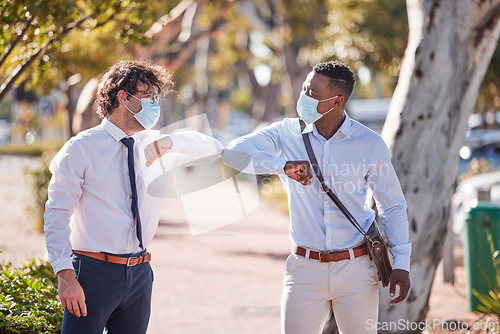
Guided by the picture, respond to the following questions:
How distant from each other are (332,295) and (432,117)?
2.60m

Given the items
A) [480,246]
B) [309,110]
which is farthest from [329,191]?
[480,246]

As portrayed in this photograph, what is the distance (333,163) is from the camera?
377cm

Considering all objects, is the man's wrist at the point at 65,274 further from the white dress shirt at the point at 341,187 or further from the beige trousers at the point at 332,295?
the beige trousers at the point at 332,295

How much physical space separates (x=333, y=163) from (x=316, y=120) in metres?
0.26

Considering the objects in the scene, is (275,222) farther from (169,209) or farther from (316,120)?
(316,120)

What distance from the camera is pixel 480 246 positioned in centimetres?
729

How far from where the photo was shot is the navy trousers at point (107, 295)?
3316mm

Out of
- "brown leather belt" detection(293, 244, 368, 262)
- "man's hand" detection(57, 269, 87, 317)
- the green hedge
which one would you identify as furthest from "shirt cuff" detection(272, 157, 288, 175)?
the green hedge

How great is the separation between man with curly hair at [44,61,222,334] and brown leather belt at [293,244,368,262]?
795mm

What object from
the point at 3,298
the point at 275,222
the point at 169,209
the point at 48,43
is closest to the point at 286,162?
the point at 3,298

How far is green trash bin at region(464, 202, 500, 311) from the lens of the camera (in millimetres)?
7246

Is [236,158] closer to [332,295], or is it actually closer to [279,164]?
[279,164]

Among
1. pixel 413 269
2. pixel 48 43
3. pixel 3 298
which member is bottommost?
pixel 413 269

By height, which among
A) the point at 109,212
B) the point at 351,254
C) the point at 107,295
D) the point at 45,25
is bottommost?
the point at 351,254
